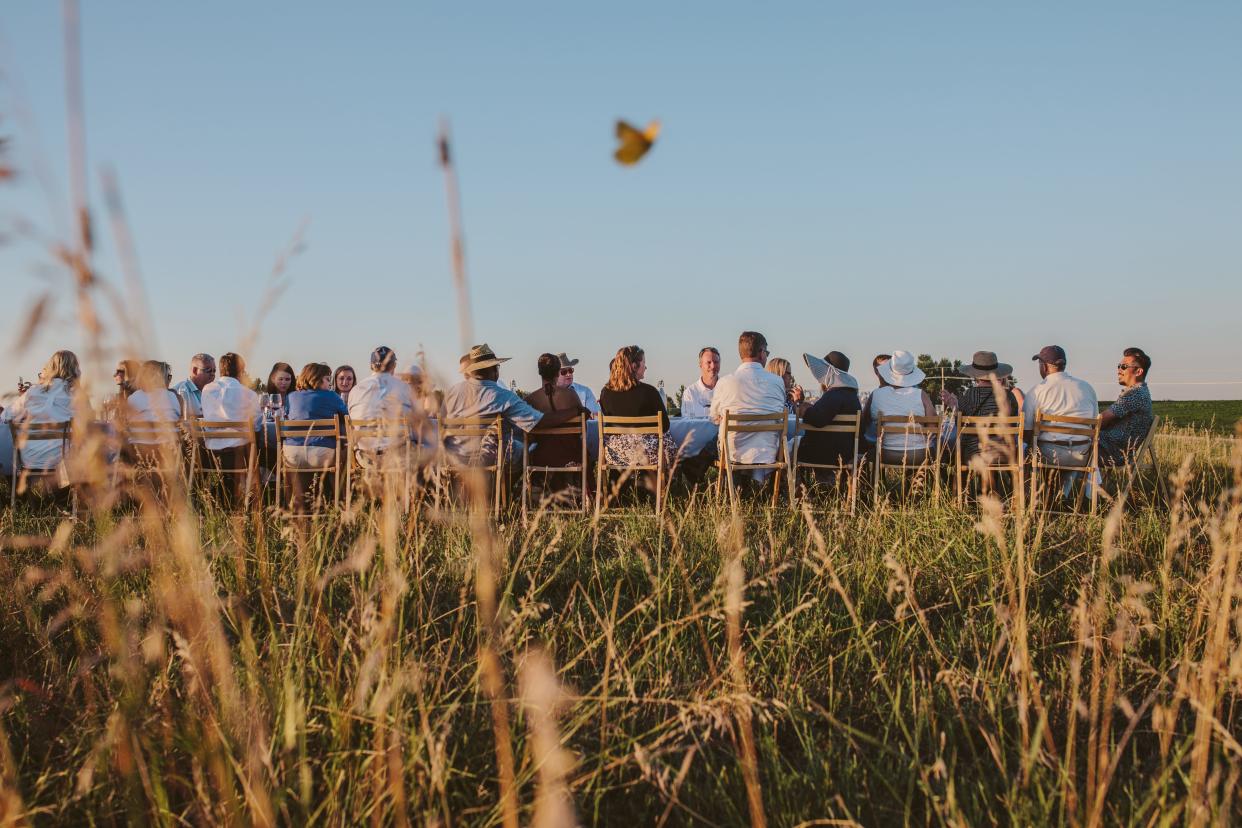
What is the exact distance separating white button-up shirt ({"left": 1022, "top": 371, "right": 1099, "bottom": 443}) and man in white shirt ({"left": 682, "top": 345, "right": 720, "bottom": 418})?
2734 mm

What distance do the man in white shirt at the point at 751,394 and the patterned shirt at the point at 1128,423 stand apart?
8.11 ft

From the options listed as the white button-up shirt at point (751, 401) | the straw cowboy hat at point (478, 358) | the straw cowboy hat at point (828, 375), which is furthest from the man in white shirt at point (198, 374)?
the straw cowboy hat at point (828, 375)

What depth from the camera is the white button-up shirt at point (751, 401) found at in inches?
247

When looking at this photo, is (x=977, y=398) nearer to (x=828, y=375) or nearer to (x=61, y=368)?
(x=828, y=375)

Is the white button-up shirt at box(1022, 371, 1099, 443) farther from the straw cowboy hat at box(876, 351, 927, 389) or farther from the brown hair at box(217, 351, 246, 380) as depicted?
the brown hair at box(217, 351, 246, 380)

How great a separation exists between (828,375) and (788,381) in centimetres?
88

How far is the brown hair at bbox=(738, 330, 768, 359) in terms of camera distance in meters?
6.62

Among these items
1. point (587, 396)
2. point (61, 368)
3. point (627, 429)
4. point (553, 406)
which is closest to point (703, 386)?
→ point (587, 396)

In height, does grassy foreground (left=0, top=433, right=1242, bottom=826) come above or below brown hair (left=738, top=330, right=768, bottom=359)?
below

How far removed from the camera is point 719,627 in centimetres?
305

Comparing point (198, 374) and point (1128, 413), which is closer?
point (1128, 413)

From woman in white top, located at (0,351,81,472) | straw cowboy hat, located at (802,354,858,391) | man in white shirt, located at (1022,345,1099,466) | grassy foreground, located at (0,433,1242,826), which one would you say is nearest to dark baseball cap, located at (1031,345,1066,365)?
man in white shirt, located at (1022,345,1099,466)

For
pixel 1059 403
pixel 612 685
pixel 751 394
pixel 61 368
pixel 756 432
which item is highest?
pixel 61 368

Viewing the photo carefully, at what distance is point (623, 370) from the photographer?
6.36m
